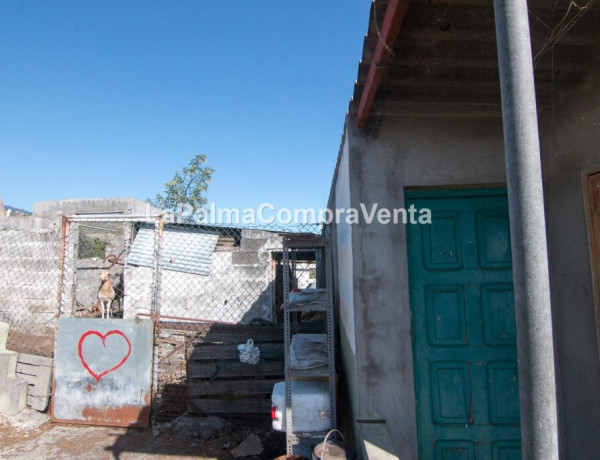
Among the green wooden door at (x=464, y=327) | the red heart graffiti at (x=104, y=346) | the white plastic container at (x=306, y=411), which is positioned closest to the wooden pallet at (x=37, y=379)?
the red heart graffiti at (x=104, y=346)

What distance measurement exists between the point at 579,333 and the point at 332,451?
1945 mm

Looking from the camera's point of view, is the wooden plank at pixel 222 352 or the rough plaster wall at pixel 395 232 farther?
the wooden plank at pixel 222 352

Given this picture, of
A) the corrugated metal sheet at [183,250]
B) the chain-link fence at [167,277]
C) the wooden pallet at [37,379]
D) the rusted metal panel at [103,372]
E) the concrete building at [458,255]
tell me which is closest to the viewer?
the concrete building at [458,255]

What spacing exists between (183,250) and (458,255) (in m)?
7.35

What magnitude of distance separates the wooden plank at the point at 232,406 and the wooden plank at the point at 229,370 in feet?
0.97

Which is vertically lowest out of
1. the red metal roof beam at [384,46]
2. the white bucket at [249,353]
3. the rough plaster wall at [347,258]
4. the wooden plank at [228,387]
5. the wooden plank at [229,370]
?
the wooden plank at [228,387]

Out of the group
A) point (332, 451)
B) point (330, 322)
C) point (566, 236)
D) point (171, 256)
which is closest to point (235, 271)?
point (171, 256)

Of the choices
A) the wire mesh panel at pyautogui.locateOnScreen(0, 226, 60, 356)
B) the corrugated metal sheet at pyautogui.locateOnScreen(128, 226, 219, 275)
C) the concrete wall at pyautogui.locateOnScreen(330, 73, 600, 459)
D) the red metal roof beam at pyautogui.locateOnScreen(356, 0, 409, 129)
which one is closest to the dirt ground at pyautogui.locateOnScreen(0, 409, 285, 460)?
the concrete wall at pyautogui.locateOnScreen(330, 73, 600, 459)

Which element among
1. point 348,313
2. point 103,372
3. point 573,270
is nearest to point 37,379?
point 103,372

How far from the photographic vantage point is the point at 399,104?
2961 mm

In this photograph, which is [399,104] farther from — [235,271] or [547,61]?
[235,271]

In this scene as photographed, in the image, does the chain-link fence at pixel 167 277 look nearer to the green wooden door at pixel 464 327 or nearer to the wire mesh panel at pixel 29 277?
the wire mesh panel at pixel 29 277

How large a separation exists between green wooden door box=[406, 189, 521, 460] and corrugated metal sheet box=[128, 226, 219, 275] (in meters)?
6.95

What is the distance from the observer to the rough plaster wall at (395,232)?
2787mm
